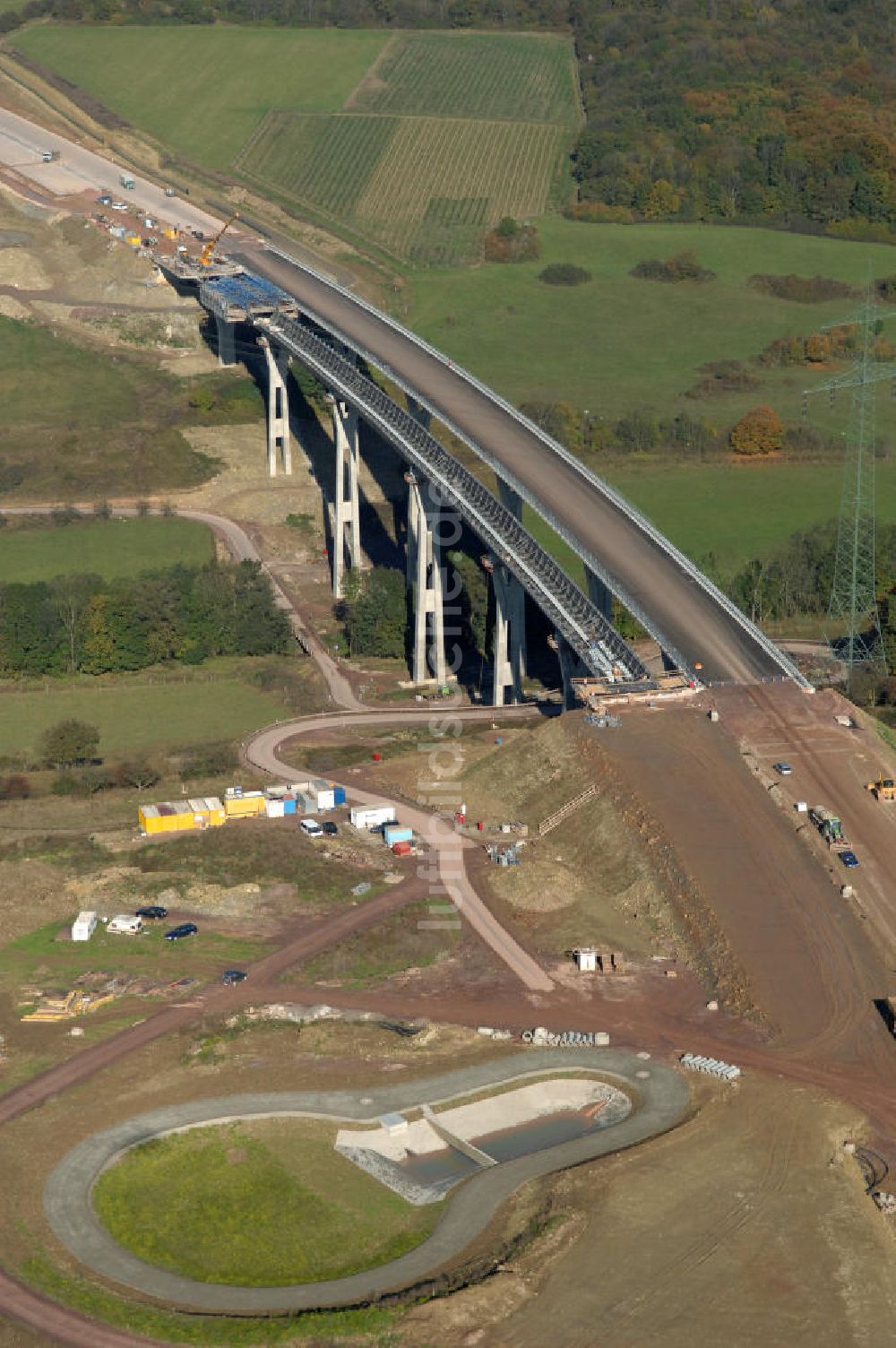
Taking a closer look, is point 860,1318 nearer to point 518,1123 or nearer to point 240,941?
point 518,1123

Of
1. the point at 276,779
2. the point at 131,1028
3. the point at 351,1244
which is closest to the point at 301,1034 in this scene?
the point at 131,1028

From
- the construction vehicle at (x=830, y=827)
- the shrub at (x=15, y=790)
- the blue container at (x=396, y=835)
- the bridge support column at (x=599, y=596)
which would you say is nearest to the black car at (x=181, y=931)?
the blue container at (x=396, y=835)

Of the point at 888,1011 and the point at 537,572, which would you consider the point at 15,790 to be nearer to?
the point at 537,572

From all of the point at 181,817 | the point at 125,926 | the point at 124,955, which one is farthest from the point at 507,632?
the point at 124,955

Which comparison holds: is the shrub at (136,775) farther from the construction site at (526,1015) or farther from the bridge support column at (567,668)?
the bridge support column at (567,668)

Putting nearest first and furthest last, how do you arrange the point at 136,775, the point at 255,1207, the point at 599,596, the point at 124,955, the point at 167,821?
the point at 255,1207
the point at 124,955
the point at 167,821
the point at 136,775
the point at 599,596
